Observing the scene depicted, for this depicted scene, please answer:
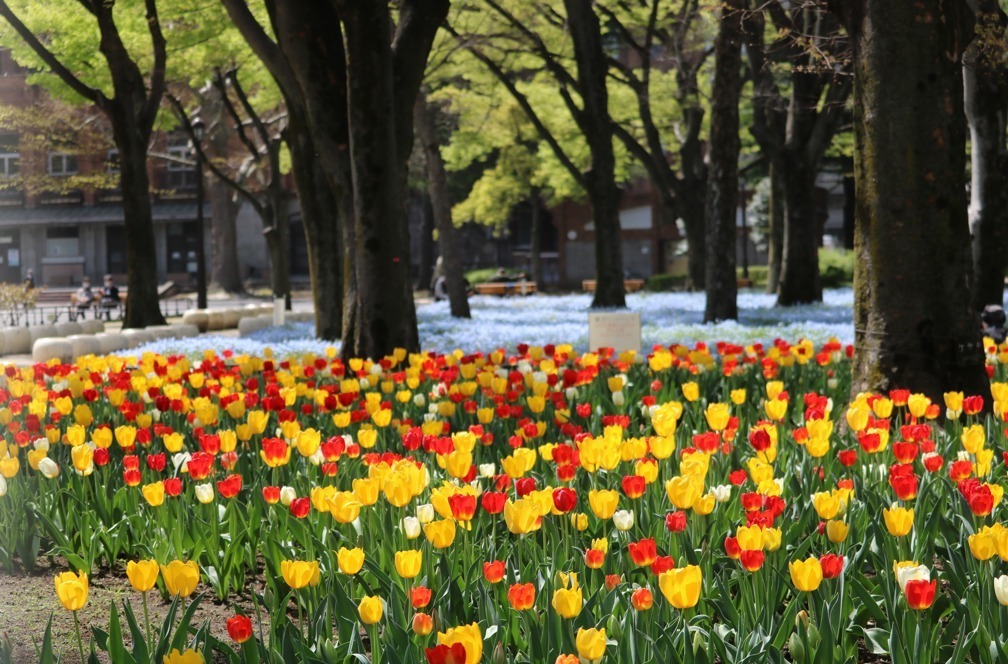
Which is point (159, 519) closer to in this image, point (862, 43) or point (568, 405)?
point (568, 405)

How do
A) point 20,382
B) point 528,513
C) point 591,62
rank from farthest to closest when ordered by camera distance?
1. point 591,62
2. point 20,382
3. point 528,513

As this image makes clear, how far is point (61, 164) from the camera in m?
62.9

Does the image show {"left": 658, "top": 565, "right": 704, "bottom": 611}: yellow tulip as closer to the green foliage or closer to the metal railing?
the metal railing

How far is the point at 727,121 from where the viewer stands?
65.4 ft

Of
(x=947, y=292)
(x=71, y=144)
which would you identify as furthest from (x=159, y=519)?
(x=71, y=144)

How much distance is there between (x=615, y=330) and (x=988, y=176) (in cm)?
909

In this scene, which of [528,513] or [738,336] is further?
[738,336]

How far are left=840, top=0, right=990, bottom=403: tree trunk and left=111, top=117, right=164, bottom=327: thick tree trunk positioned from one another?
18682 millimetres

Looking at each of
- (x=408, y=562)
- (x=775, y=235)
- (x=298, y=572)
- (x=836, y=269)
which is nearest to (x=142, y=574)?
(x=298, y=572)

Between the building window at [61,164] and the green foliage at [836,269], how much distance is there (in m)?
39.0

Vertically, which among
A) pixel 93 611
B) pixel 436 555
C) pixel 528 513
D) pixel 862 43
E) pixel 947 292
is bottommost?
pixel 93 611

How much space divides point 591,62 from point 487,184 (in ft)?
72.3

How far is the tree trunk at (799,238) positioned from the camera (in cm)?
2539

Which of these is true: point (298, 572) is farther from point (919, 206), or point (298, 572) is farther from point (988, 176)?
point (988, 176)
